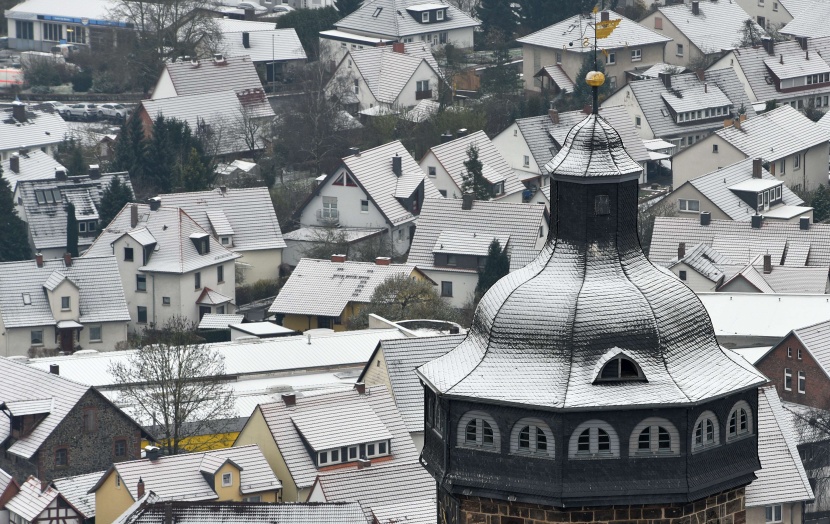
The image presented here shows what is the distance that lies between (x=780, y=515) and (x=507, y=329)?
47624mm

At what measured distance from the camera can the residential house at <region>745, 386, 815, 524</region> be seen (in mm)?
71562

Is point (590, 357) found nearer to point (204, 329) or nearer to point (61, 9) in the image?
point (204, 329)

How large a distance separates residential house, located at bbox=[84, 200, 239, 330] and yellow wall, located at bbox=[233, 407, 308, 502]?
30710 millimetres

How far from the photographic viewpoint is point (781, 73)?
479 ft

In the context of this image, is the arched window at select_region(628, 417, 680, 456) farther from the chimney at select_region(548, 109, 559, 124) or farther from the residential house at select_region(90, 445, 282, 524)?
the chimney at select_region(548, 109, 559, 124)

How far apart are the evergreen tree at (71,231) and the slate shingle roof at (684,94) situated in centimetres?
3215

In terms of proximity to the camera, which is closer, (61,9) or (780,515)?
(780,515)

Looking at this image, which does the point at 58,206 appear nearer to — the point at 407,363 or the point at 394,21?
the point at 407,363

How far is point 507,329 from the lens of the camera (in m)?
26.7

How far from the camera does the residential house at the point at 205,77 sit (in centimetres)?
14088

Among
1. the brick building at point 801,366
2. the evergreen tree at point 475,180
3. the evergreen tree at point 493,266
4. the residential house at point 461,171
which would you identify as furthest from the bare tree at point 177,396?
the residential house at point 461,171

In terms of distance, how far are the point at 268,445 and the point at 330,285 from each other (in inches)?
1144

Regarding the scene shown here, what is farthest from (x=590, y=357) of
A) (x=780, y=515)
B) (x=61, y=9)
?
(x=61, y=9)

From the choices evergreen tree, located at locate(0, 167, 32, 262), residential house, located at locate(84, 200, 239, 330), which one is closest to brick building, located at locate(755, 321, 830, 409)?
residential house, located at locate(84, 200, 239, 330)
